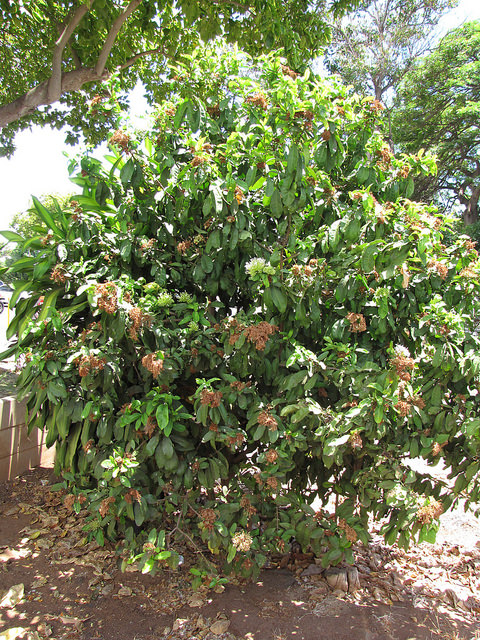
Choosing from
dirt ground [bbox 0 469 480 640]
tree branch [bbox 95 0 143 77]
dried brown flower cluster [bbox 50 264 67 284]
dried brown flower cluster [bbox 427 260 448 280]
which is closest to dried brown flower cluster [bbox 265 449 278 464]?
dirt ground [bbox 0 469 480 640]

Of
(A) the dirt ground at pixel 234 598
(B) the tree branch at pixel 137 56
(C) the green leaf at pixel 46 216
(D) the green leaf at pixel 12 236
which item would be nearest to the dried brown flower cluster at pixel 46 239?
(C) the green leaf at pixel 46 216

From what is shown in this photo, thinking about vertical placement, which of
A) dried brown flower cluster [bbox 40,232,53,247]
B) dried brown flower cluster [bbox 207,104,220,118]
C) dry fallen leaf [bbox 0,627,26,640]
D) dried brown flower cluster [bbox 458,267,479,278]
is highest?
dried brown flower cluster [bbox 207,104,220,118]

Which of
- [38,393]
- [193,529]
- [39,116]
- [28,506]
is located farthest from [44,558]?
[39,116]

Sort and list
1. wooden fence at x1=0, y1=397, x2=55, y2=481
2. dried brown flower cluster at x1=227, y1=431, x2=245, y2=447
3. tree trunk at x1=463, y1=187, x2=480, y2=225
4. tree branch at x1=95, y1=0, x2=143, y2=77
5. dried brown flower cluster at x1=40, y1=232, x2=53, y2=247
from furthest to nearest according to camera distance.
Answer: tree trunk at x1=463, y1=187, x2=480, y2=225, tree branch at x1=95, y1=0, x2=143, y2=77, wooden fence at x1=0, y1=397, x2=55, y2=481, dried brown flower cluster at x1=40, y1=232, x2=53, y2=247, dried brown flower cluster at x1=227, y1=431, x2=245, y2=447

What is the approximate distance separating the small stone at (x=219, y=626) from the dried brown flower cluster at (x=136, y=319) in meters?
1.46

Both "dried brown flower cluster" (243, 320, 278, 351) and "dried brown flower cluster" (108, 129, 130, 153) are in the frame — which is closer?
"dried brown flower cluster" (243, 320, 278, 351)

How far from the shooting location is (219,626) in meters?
2.21

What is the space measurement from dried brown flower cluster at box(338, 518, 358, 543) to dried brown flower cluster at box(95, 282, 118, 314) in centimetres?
143

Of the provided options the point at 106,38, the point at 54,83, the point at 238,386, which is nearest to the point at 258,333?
the point at 238,386

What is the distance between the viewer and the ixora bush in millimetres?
1899

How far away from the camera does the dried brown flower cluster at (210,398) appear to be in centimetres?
189

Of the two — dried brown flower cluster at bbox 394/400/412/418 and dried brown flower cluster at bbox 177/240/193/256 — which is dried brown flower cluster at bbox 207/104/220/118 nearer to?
dried brown flower cluster at bbox 177/240/193/256

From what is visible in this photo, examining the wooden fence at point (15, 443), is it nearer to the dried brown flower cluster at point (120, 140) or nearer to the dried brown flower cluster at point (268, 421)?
the dried brown flower cluster at point (268, 421)

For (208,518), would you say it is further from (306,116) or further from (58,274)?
(306,116)
